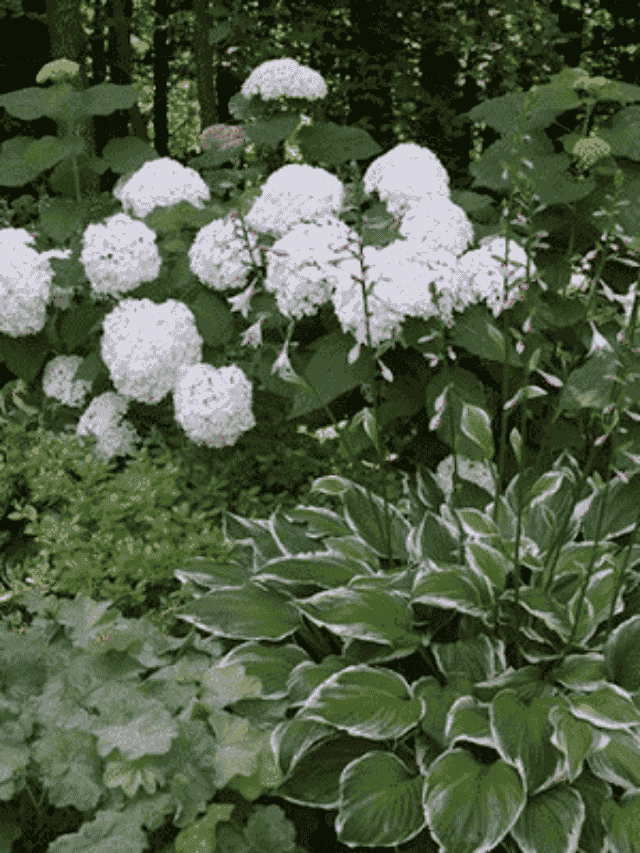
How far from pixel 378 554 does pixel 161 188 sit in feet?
5.50

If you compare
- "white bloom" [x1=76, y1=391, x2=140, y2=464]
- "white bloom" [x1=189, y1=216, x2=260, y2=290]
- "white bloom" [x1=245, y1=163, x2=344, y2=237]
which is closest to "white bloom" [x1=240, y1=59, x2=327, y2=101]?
"white bloom" [x1=245, y1=163, x2=344, y2=237]

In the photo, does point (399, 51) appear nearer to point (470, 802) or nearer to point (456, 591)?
point (456, 591)

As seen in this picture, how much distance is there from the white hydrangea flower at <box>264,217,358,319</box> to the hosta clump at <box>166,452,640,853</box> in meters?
0.58

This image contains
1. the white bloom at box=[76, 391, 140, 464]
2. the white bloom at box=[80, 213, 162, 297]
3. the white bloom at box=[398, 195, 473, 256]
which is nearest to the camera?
the white bloom at box=[398, 195, 473, 256]

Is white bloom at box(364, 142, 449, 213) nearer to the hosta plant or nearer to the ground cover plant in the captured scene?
the ground cover plant

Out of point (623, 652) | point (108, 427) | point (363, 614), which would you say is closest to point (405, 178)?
point (108, 427)

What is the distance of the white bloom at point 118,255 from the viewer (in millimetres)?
3059

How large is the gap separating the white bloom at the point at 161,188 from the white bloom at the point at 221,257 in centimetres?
37

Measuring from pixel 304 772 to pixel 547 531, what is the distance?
952 millimetres

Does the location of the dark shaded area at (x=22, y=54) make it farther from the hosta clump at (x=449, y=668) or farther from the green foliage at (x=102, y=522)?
the hosta clump at (x=449, y=668)

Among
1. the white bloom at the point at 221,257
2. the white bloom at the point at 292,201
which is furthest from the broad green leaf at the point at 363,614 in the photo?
the white bloom at the point at 292,201

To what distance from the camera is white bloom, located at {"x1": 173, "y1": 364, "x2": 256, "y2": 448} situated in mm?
2912

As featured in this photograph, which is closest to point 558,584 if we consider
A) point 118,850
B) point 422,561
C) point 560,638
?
point 560,638

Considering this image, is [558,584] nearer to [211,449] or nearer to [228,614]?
[228,614]
